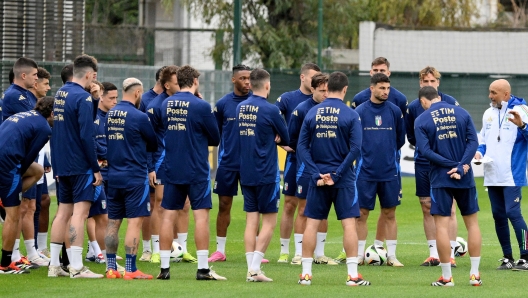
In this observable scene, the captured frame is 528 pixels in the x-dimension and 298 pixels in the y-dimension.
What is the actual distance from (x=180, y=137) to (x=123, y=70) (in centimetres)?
1318

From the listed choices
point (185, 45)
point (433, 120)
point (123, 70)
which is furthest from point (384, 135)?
point (185, 45)

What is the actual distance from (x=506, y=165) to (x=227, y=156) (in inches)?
135

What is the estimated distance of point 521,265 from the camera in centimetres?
1210

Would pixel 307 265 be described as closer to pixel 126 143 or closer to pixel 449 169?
pixel 449 169

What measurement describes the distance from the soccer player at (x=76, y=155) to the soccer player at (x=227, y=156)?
6.59 feet

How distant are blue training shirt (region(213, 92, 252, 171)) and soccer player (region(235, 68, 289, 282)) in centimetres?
117

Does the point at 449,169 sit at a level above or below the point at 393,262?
above

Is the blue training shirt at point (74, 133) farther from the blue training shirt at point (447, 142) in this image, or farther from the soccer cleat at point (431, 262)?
the soccer cleat at point (431, 262)

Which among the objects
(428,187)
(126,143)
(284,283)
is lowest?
(284,283)

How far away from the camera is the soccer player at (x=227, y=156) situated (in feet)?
41.1

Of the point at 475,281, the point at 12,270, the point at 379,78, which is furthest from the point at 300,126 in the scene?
the point at 12,270

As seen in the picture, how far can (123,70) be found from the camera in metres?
23.8

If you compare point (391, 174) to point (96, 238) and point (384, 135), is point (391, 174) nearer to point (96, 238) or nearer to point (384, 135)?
point (384, 135)

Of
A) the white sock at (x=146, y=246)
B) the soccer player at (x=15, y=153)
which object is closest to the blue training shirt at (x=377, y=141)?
the white sock at (x=146, y=246)
